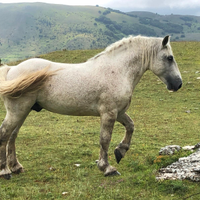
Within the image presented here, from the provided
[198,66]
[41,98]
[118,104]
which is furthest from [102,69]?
[198,66]

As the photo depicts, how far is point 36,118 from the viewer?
14742 millimetres

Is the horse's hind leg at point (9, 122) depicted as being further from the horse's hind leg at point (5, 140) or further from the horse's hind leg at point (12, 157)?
the horse's hind leg at point (12, 157)

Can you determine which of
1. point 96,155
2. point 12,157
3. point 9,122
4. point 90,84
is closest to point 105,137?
point 90,84

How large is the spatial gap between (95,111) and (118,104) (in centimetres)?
59

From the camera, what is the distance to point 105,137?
585cm

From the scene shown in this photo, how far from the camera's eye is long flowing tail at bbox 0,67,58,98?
5.47m

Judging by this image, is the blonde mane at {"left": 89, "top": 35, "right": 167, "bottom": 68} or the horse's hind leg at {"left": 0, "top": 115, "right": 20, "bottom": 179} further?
the blonde mane at {"left": 89, "top": 35, "right": 167, "bottom": 68}

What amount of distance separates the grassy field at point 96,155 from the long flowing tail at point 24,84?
2116mm

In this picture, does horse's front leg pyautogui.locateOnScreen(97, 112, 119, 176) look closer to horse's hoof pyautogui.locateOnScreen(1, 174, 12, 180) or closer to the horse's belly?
the horse's belly

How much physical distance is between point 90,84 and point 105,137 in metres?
1.33

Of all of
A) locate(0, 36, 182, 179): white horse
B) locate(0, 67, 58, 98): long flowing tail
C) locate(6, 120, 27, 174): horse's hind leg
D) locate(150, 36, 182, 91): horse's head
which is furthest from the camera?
locate(6, 120, 27, 174): horse's hind leg

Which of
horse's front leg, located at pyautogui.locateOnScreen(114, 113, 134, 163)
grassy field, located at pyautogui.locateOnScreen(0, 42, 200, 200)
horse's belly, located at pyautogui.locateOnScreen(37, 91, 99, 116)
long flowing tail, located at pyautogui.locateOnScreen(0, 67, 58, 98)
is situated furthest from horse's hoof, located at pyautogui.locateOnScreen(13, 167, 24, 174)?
horse's front leg, located at pyautogui.locateOnScreen(114, 113, 134, 163)

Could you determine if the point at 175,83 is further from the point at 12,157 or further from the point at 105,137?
the point at 12,157

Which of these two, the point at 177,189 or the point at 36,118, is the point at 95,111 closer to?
the point at 177,189
